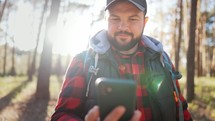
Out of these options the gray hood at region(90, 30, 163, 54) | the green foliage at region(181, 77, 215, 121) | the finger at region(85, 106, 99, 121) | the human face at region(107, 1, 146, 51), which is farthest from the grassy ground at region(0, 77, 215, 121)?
the finger at region(85, 106, 99, 121)

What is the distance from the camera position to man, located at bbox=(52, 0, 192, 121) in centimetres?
235

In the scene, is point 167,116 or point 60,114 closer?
point 60,114

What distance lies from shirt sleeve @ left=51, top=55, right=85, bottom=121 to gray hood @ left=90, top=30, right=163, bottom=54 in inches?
7.0

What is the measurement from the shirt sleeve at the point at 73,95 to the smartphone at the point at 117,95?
0.56m

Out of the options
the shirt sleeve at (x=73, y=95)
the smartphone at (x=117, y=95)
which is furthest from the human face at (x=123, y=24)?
the smartphone at (x=117, y=95)

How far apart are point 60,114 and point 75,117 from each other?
0.37 feet

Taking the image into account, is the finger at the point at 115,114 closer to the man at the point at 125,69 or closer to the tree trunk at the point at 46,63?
the man at the point at 125,69

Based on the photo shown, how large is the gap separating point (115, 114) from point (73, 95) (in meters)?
0.74

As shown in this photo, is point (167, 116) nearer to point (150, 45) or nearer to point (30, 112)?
point (150, 45)

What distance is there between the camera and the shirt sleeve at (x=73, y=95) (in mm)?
2299

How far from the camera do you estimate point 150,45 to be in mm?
2773

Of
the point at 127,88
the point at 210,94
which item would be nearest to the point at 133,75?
the point at 127,88

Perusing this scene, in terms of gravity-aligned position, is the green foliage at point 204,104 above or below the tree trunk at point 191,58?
below

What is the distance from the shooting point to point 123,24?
2.47 meters
